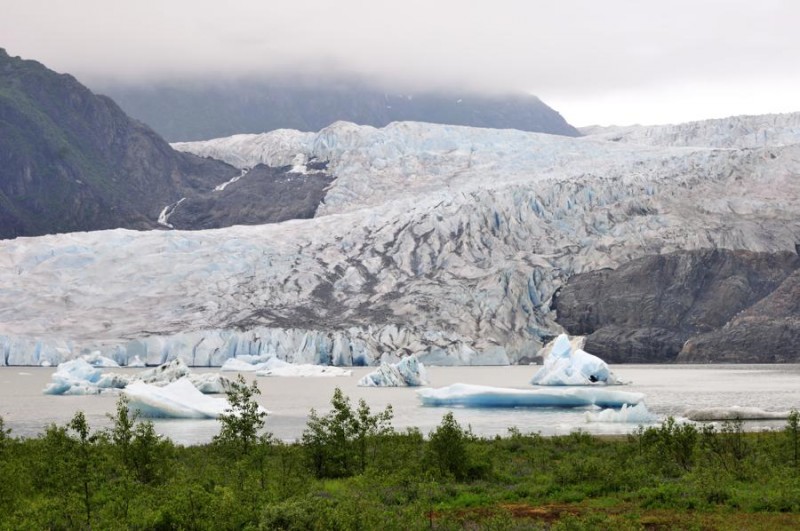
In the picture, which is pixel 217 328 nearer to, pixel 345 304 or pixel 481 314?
pixel 345 304

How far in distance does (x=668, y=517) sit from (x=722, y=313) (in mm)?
75505

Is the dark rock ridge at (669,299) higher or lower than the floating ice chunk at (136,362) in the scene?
higher

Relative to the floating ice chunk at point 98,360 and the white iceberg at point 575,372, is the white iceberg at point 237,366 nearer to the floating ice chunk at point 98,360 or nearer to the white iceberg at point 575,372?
the floating ice chunk at point 98,360

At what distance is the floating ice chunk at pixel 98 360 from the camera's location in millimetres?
69688

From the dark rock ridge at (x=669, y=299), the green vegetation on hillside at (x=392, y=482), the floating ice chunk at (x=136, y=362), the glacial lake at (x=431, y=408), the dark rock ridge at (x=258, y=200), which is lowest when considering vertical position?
the glacial lake at (x=431, y=408)

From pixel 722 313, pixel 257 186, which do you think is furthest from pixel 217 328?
pixel 257 186

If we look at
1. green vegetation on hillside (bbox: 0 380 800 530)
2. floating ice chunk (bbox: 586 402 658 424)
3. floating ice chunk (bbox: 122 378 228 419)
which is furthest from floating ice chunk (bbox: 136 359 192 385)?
green vegetation on hillside (bbox: 0 380 800 530)

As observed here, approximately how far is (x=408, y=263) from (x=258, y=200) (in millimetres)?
50319

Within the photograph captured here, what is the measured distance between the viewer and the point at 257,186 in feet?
444

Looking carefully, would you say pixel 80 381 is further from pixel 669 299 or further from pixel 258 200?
pixel 258 200

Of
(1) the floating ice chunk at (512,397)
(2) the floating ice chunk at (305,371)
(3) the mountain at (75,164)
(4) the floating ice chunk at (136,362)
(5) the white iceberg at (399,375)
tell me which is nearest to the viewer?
(1) the floating ice chunk at (512,397)

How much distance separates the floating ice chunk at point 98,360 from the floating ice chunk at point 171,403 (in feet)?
107

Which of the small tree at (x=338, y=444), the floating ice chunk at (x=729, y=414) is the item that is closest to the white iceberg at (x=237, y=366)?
the floating ice chunk at (x=729, y=414)

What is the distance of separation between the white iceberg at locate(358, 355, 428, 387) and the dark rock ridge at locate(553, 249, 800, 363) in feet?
101
